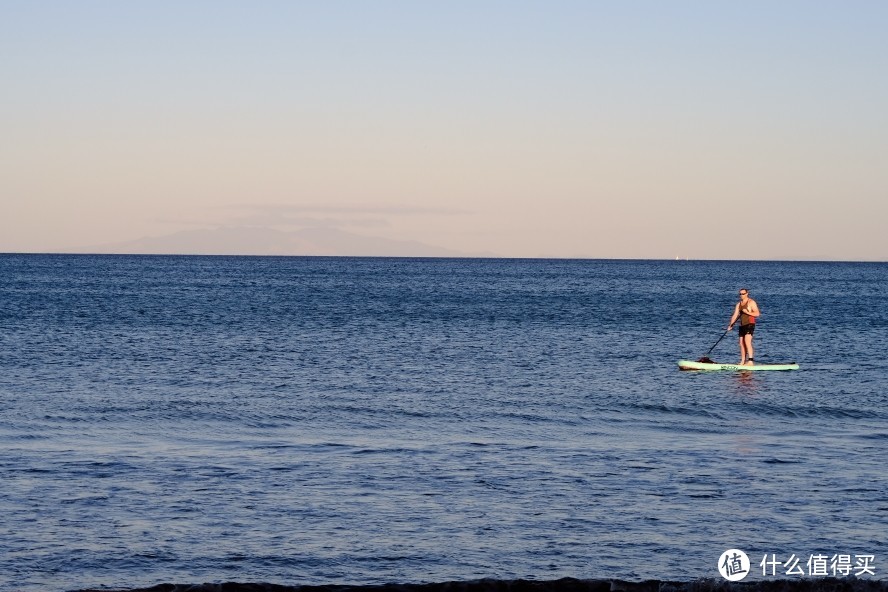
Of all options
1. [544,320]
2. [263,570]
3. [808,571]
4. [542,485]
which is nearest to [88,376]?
[542,485]

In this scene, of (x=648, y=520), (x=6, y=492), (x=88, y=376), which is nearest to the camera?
(x=648, y=520)

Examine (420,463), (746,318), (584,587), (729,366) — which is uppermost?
(746,318)

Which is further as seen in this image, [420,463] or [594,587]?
[420,463]

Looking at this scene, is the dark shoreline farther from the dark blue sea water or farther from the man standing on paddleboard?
the man standing on paddleboard

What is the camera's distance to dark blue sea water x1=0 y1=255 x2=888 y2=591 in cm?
1237

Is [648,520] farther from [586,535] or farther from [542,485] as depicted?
[542,485]

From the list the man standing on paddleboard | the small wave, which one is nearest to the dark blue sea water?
the man standing on paddleboard

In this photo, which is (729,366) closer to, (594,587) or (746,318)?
(746,318)

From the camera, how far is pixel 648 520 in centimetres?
1373

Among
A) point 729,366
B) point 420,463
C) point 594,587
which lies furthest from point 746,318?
point 594,587

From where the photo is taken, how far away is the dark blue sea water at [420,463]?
1237cm

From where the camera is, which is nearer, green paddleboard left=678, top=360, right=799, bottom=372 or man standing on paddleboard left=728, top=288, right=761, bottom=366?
green paddleboard left=678, top=360, right=799, bottom=372

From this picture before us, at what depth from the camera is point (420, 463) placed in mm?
17469

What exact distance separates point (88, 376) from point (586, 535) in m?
21.3
